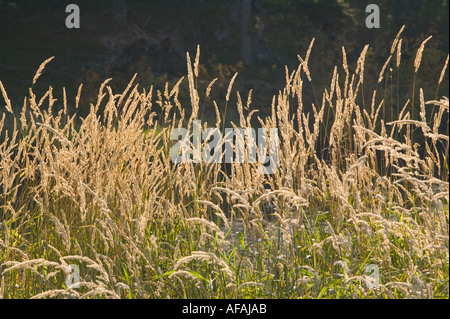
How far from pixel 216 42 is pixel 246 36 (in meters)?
3.28

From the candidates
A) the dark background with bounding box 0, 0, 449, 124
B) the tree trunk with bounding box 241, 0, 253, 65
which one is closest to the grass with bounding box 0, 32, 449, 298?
the dark background with bounding box 0, 0, 449, 124

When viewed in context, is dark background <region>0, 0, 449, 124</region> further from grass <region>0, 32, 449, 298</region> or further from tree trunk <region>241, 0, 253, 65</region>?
grass <region>0, 32, 449, 298</region>

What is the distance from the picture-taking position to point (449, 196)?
2.78 m

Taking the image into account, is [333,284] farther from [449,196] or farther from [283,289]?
[449,196]

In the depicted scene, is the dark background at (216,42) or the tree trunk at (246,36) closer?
the dark background at (216,42)

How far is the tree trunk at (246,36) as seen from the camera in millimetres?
22656

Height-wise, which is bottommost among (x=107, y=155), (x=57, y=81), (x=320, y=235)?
(x=320, y=235)

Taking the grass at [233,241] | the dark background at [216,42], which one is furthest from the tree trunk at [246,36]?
the grass at [233,241]

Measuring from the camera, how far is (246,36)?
926 inches

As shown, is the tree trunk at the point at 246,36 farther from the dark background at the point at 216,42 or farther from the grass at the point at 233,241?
the grass at the point at 233,241

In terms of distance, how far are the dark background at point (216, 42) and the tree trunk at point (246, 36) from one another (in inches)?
1.5
